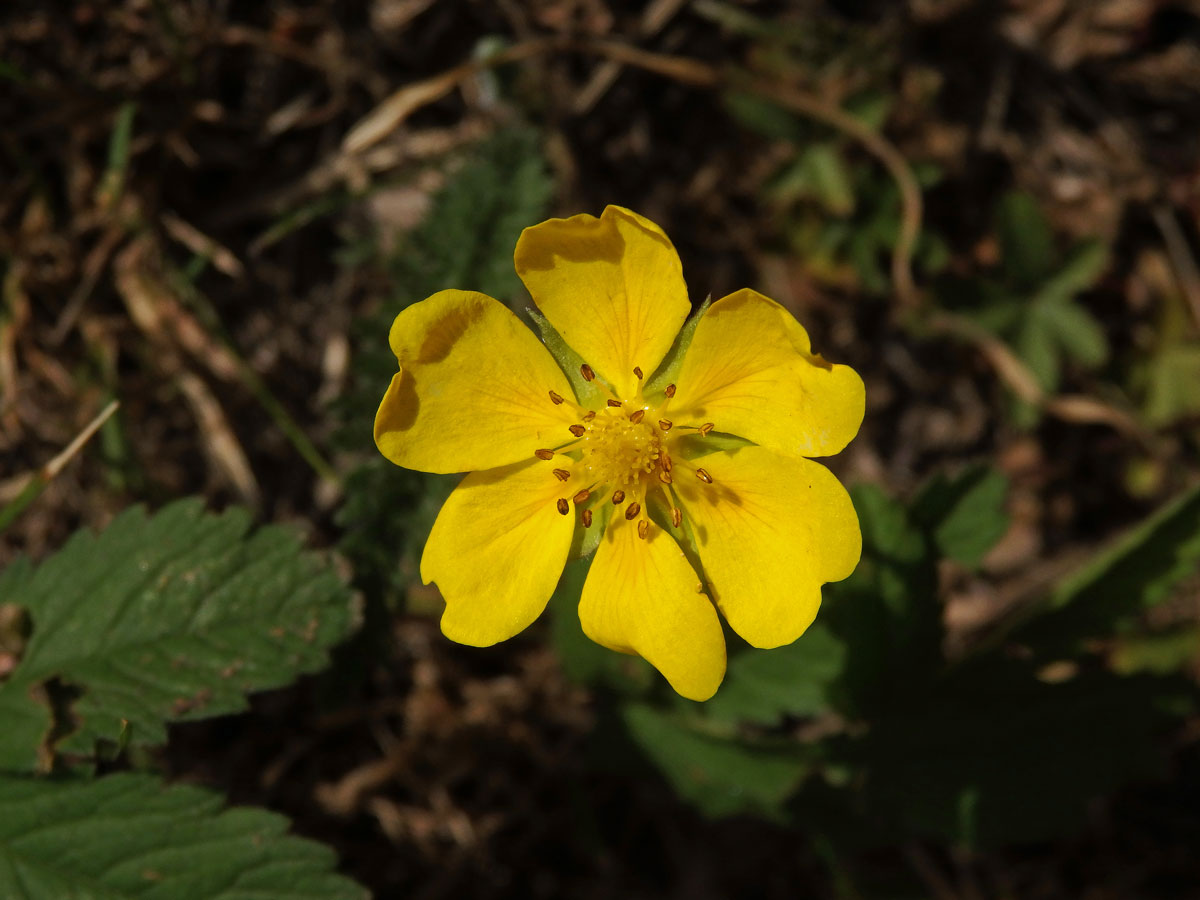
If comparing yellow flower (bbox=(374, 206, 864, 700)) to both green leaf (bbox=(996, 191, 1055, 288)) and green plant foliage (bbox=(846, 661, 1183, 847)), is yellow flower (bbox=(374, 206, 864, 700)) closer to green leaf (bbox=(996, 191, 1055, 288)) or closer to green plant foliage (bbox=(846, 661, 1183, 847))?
green plant foliage (bbox=(846, 661, 1183, 847))

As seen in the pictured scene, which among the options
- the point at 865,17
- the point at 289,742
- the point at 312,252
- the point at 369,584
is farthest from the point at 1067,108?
the point at 289,742

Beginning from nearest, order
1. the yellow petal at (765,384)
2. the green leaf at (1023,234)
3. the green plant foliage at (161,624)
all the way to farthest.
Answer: the yellow petal at (765,384) < the green plant foliage at (161,624) < the green leaf at (1023,234)

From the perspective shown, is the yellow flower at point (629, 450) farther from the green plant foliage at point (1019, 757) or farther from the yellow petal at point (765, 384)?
the green plant foliage at point (1019, 757)

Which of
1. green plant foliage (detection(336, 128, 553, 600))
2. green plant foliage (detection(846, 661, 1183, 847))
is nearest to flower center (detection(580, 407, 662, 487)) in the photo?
green plant foliage (detection(336, 128, 553, 600))

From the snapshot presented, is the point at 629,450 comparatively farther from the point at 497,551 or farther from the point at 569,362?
the point at 497,551

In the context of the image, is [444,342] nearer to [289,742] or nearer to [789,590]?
[789,590]

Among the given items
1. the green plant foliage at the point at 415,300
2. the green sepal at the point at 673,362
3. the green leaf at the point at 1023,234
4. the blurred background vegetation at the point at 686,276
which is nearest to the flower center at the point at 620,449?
the green sepal at the point at 673,362
